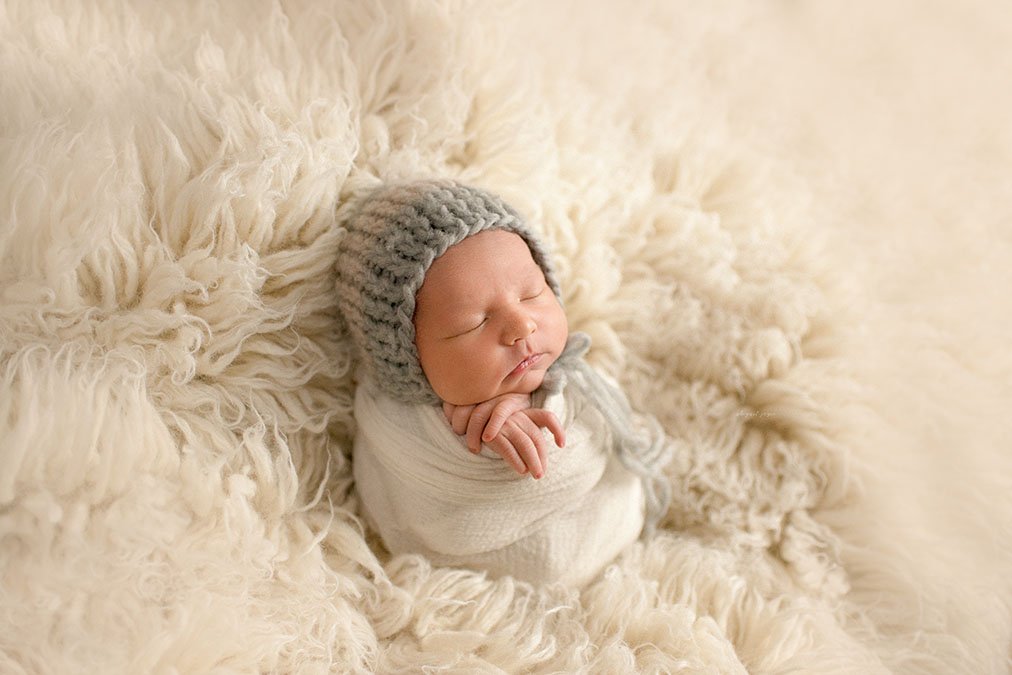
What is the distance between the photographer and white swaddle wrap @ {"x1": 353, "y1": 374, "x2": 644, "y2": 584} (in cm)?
92

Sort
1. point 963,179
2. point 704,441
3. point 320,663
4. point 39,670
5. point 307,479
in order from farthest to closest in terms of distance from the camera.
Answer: point 963,179
point 704,441
point 307,479
point 320,663
point 39,670

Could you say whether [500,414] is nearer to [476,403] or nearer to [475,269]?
[476,403]

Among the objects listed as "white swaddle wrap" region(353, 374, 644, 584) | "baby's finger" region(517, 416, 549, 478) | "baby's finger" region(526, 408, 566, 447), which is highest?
"baby's finger" region(526, 408, 566, 447)

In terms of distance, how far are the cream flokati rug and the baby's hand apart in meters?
0.14

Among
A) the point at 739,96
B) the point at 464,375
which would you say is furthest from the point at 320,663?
the point at 739,96

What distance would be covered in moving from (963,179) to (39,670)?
1.23 metres

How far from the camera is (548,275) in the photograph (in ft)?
3.19

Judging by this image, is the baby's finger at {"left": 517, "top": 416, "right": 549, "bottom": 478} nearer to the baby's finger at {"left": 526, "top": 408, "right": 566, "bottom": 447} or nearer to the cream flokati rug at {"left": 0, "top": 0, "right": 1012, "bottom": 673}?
the baby's finger at {"left": 526, "top": 408, "right": 566, "bottom": 447}

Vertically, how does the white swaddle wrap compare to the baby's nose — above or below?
below

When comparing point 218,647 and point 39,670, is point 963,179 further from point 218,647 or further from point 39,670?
point 39,670

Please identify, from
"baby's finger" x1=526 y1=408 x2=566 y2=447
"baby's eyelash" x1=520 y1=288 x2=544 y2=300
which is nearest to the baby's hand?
"baby's finger" x1=526 y1=408 x2=566 y2=447

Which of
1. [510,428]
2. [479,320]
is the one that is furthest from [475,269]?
[510,428]

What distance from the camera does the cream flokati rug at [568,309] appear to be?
2.62 ft

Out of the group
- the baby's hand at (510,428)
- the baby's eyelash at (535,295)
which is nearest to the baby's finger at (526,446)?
the baby's hand at (510,428)
